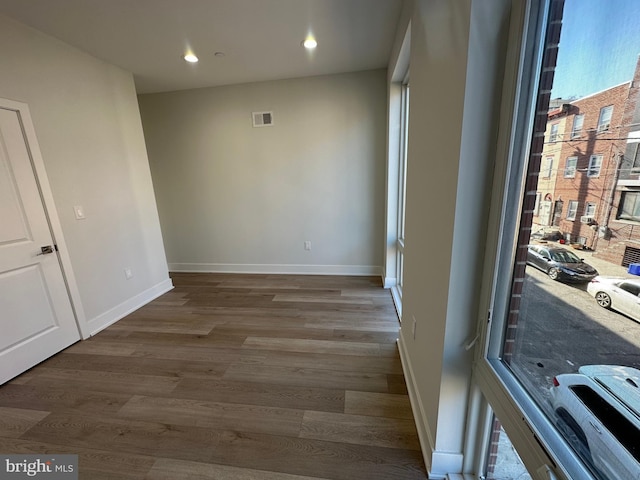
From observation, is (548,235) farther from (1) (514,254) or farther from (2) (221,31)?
(2) (221,31)

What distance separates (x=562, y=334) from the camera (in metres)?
0.70

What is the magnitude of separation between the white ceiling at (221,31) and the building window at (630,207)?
213 centimetres

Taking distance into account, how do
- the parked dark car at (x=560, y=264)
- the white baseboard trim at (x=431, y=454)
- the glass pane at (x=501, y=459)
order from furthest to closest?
the white baseboard trim at (x=431, y=454)
the glass pane at (x=501, y=459)
the parked dark car at (x=560, y=264)

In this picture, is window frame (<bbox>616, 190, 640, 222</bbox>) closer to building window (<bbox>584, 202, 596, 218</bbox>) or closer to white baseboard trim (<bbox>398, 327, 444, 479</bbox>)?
building window (<bbox>584, 202, 596, 218</bbox>)

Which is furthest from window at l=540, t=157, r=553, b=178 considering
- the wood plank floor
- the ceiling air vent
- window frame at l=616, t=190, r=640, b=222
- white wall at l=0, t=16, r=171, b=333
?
white wall at l=0, t=16, r=171, b=333

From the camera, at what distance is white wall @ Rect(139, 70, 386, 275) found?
322cm

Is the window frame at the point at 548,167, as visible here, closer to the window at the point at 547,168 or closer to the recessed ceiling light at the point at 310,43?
the window at the point at 547,168

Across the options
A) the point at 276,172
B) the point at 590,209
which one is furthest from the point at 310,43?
the point at 590,209

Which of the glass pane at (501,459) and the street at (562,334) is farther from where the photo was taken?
the glass pane at (501,459)

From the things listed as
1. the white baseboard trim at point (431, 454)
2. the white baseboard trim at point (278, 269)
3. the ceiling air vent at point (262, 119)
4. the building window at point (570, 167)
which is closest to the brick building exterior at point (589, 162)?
the building window at point (570, 167)

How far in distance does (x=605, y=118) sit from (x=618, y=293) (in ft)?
1.28

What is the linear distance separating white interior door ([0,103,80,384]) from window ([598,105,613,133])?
10.7 ft

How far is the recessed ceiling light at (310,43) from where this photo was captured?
7.57 ft

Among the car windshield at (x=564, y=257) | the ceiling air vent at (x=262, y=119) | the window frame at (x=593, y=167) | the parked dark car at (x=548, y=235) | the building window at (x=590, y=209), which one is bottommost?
the car windshield at (x=564, y=257)
